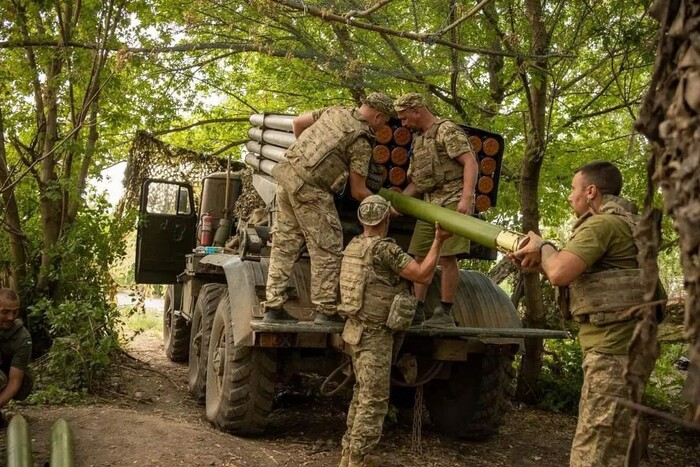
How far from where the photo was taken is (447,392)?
6559mm

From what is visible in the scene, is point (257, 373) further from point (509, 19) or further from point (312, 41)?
point (312, 41)

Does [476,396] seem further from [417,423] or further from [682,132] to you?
[682,132]

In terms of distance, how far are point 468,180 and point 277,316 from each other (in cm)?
170

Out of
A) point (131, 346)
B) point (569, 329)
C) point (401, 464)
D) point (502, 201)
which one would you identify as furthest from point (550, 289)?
point (131, 346)

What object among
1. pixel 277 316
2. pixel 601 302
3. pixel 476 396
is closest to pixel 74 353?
pixel 277 316

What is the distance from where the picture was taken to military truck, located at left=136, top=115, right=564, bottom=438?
5648mm

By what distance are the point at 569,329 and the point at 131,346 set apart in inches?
256

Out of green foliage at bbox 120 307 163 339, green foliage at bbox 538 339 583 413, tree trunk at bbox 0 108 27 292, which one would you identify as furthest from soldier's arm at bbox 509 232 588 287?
green foliage at bbox 120 307 163 339

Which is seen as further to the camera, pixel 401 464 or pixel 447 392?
pixel 447 392

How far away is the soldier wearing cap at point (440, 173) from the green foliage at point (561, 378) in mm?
2953

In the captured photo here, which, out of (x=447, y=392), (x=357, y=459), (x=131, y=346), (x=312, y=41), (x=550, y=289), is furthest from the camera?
(x=131, y=346)

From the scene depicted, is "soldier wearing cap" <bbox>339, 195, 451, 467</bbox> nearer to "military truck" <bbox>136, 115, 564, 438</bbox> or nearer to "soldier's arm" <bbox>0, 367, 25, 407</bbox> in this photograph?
"military truck" <bbox>136, 115, 564, 438</bbox>

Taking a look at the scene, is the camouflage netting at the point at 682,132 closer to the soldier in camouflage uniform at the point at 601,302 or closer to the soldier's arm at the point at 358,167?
the soldier in camouflage uniform at the point at 601,302

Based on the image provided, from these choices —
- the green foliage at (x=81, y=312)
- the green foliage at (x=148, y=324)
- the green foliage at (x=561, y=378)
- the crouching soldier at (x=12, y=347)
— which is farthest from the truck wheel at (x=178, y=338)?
the green foliage at (x=561, y=378)
